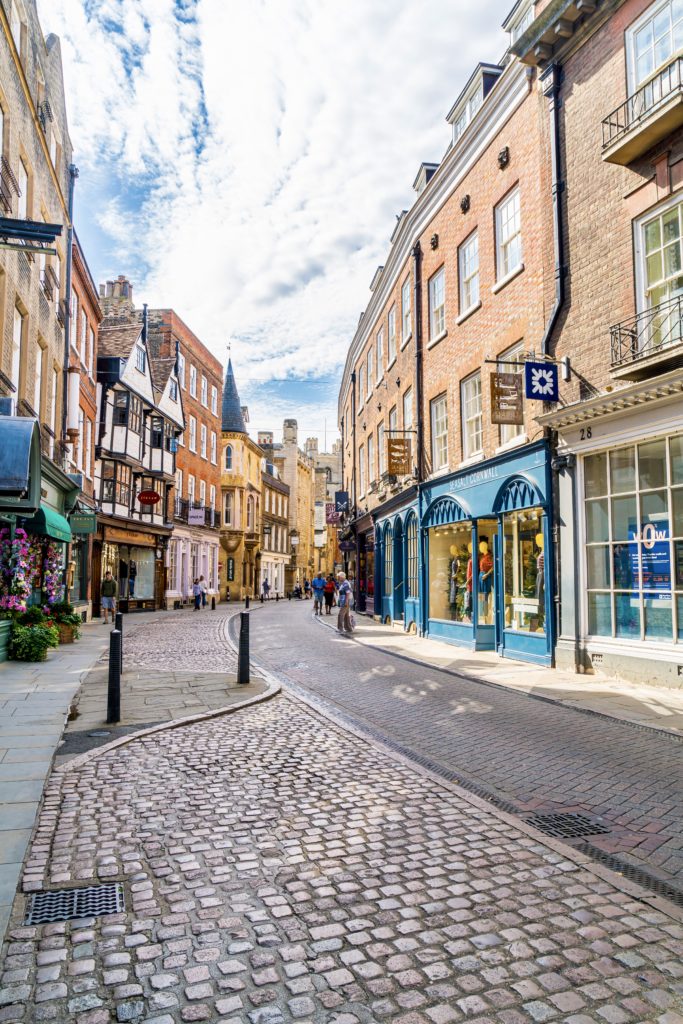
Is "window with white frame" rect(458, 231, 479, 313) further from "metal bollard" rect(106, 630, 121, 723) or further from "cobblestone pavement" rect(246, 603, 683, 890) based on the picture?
"metal bollard" rect(106, 630, 121, 723)

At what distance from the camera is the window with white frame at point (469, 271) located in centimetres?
1580

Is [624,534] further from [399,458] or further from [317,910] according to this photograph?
[399,458]

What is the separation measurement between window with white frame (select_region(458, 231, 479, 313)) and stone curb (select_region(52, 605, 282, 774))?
402 inches

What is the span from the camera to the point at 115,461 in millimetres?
29422

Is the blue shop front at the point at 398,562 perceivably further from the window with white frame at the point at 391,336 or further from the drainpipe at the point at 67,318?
the drainpipe at the point at 67,318

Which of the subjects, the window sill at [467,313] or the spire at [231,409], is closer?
the window sill at [467,313]

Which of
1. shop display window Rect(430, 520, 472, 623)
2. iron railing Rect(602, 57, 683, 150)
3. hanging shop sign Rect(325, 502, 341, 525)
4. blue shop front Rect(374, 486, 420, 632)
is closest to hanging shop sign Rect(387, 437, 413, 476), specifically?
blue shop front Rect(374, 486, 420, 632)

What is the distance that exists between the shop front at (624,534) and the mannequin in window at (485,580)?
3280mm

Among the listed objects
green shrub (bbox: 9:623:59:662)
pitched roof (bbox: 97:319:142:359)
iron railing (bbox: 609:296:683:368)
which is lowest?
green shrub (bbox: 9:623:59:662)

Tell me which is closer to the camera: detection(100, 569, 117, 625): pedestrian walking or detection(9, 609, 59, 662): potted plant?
detection(9, 609, 59, 662): potted plant

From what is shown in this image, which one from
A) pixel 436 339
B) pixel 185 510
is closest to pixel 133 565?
pixel 185 510

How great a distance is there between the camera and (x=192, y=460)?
41188mm

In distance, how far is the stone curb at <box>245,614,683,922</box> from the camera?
357cm

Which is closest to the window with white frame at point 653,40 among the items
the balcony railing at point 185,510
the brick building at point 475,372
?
the brick building at point 475,372
